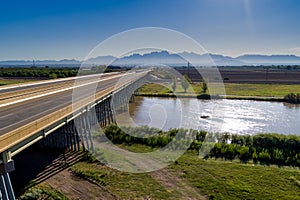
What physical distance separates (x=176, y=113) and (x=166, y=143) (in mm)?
14623

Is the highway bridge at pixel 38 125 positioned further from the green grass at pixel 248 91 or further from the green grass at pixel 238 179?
the green grass at pixel 248 91

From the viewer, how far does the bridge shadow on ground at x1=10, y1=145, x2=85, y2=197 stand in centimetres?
1234

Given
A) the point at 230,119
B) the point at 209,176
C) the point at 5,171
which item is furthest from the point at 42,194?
the point at 230,119

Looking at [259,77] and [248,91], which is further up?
[248,91]

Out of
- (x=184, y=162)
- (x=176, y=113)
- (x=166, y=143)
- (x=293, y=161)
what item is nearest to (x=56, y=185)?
(x=184, y=162)

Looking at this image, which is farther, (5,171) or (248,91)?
(248,91)

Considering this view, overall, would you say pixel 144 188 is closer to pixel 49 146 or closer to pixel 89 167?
pixel 89 167

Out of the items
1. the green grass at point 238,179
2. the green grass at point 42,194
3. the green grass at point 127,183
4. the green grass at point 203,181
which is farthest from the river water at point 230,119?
the green grass at point 42,194

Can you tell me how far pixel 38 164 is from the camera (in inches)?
570

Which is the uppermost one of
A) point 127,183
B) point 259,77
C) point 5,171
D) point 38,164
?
point 5,171

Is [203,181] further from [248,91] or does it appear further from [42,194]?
[248,91]

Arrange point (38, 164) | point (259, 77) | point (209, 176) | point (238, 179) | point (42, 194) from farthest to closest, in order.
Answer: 1. point (259, 77)
2. point (38, 164)
3. point (209, 176)
4. point (238, 179)
5. point (42, 194)

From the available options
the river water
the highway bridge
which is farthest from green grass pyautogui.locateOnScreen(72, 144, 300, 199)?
the river water


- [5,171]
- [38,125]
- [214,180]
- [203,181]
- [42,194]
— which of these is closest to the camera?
[5,171]
